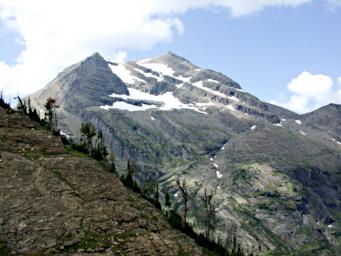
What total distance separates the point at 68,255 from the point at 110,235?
866 centimetres

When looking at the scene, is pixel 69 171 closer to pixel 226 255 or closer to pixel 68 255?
pixel 68 255

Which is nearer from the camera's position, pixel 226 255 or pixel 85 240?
pixel 85 240

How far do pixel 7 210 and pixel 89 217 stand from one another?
12.4 metres

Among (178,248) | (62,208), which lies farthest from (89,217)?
Answer: (178,248)

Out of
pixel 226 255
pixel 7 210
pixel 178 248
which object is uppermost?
pixel 7 210

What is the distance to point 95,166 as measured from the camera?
101m

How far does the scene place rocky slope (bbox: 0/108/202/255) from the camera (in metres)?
75.1

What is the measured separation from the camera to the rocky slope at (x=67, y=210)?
7506 centimetres

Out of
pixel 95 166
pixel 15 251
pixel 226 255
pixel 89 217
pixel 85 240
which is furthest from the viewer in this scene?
pixel 226 255

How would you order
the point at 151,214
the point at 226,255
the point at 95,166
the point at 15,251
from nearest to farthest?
the point at 15,251
the point at 151,214
the point at 95,166
the point at 226,255

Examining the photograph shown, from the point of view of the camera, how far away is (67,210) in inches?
3211

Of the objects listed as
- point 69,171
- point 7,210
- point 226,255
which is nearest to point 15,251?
point 7,210

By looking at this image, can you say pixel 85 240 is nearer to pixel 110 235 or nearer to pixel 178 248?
pixel 110 235

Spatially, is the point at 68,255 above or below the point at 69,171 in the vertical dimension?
below
